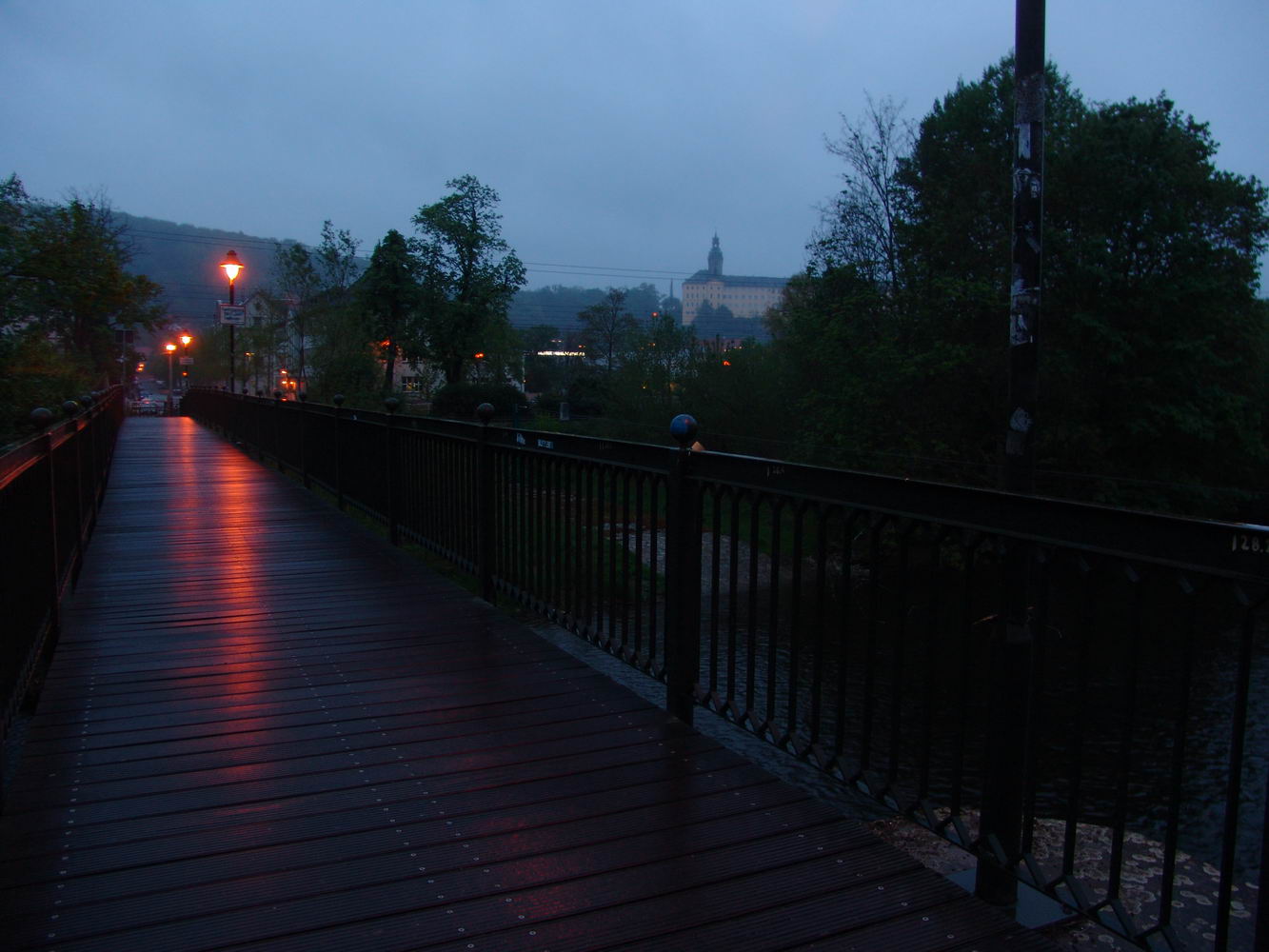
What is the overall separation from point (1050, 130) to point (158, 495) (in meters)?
22.9

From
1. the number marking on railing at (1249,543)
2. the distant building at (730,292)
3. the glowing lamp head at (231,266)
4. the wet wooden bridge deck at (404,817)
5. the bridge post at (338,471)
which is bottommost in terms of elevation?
the wet wooden bridge deck at (404,817)

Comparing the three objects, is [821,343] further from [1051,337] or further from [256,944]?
[256,944]

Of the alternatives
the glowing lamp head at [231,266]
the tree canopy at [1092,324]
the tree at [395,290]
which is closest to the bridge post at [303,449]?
the glowing lamp head at [231,266]

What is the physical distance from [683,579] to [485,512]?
232 centimetres

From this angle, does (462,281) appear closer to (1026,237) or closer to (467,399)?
(467,399)

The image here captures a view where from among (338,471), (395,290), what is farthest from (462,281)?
(338,471)

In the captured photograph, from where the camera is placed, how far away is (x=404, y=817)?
295cm

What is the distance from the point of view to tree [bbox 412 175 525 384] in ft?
177

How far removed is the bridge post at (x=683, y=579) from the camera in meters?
3.68

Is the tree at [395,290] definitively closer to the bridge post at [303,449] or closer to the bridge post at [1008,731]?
the bridge post at [303,449]

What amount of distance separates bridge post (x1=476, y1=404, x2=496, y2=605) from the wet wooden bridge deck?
2.05 feet

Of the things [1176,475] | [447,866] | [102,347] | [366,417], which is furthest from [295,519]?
[102,347]

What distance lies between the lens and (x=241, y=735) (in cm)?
362

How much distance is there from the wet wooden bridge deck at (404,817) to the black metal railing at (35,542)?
25cm
